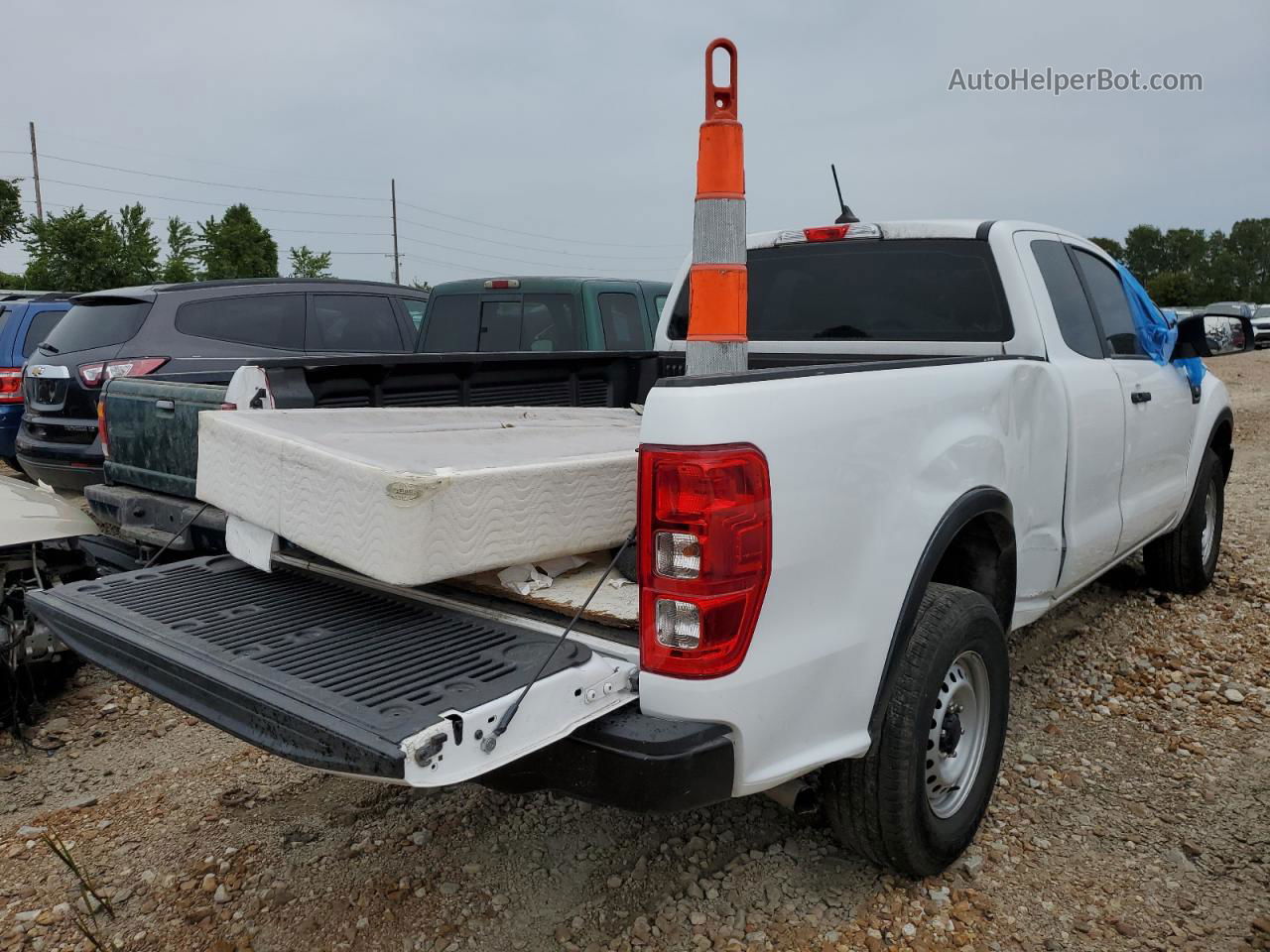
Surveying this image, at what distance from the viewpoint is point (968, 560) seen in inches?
121

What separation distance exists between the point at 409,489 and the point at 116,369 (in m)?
5.71

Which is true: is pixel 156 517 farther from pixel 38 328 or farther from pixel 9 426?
pixel 38 328

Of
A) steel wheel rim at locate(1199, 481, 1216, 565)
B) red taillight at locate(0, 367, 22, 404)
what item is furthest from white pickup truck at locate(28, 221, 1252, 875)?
red taillight at locate(0, 367, 22, 404)

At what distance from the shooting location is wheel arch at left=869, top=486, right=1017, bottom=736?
2451 millimetres

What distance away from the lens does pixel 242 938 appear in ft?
8.65

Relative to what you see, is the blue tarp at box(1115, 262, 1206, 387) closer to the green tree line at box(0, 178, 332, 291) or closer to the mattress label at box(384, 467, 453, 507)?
the mattress label at box(384, 467, 453, 507)

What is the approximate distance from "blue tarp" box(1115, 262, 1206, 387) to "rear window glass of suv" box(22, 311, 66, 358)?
8.71 metres

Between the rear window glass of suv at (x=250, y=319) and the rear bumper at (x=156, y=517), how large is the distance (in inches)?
123

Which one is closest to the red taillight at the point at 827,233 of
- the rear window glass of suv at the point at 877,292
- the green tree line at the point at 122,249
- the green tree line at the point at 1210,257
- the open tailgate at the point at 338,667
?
the rear window glass of suv at the point at 877,292

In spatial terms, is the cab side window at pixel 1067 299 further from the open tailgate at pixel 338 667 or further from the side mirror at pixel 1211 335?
the open tailgate at pixel 338 667

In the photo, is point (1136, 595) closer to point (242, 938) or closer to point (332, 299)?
point (242, 938)

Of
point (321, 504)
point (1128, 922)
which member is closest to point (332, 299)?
point (321, 504)

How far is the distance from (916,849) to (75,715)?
137 inches

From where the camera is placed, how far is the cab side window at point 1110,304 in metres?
4.03
